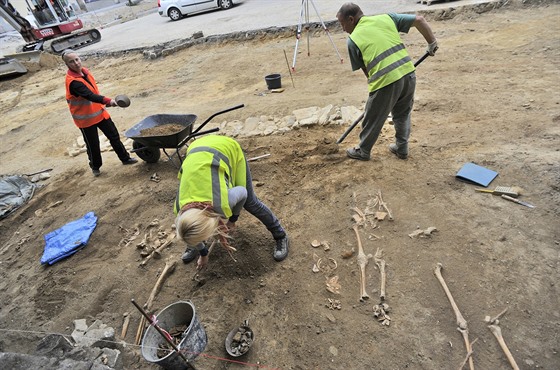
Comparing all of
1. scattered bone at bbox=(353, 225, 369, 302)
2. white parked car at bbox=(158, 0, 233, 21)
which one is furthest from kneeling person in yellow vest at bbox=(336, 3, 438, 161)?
white parked car at bbox=(158, 0, 233, 21)

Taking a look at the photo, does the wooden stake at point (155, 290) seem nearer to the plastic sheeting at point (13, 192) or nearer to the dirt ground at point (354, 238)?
the dirt ground at point (354, 238)

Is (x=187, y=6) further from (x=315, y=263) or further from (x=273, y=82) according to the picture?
(x=315, y=263)

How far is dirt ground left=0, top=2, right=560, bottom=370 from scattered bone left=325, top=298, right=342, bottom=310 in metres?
0.03

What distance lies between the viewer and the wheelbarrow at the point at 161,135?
188 inches

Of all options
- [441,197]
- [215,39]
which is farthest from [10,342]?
[215,39]

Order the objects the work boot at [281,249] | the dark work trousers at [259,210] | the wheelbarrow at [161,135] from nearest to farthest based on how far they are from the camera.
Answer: the dark work trousers at [259,210] → the work boot at [281,249] → the wheelbarrow at [161,135]

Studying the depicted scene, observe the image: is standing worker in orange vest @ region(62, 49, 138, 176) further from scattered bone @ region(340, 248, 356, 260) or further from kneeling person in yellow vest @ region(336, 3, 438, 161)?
scattered bone @ region(340, 248, 356, 260)

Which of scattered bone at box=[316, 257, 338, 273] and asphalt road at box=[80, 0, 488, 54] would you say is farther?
asphalt road at box=[80, 0, 488, 54]

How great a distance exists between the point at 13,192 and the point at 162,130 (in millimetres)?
2941

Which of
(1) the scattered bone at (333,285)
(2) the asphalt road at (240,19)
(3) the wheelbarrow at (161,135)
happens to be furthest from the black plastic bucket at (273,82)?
(1) the scattered bone at (333,285)

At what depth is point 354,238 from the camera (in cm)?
360

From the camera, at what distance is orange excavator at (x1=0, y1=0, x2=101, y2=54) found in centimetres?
1511

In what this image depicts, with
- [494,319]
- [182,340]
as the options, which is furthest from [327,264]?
[182,340]

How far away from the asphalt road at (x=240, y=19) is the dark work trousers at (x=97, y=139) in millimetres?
7375
